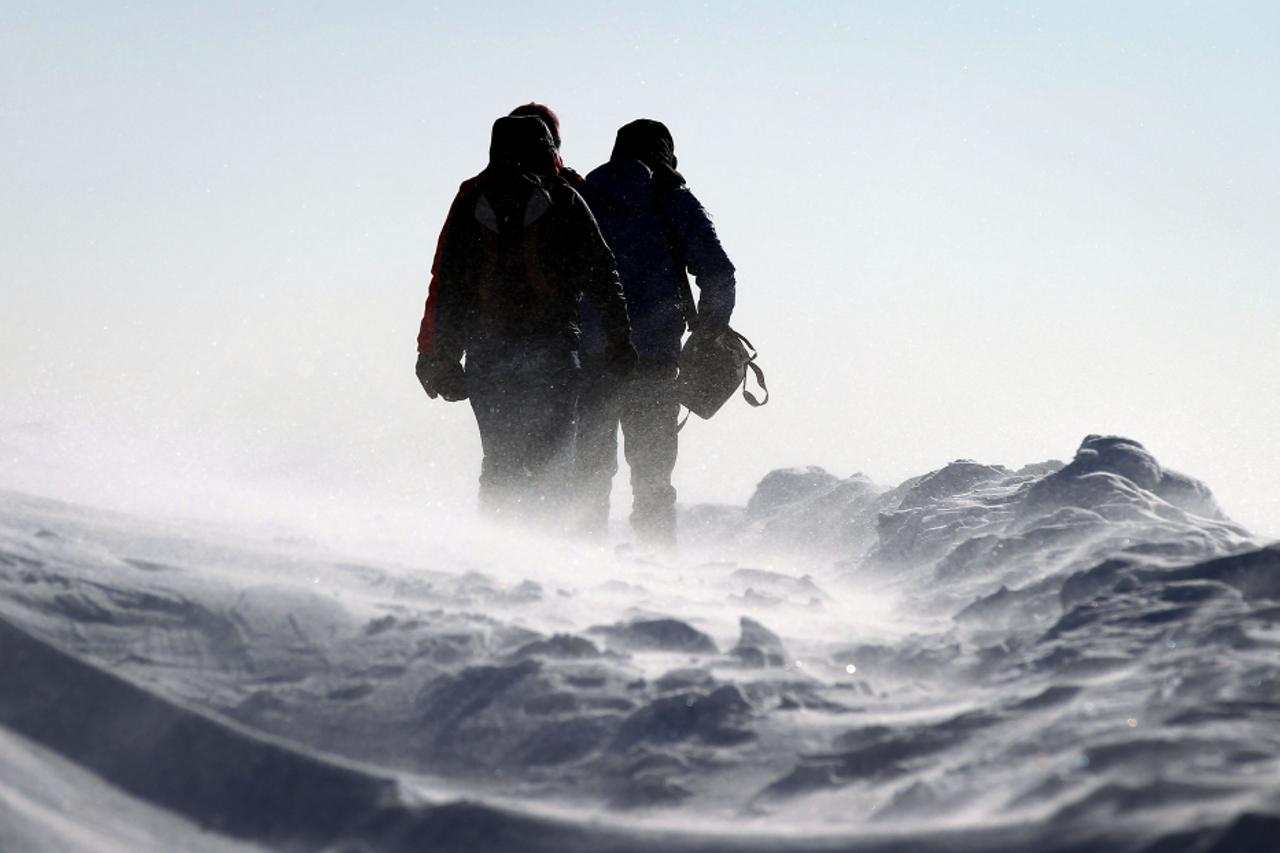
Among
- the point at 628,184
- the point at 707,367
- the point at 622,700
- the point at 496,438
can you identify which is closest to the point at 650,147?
the point at 628,184

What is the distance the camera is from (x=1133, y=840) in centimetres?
215

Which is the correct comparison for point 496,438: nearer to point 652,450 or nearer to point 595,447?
point 595,447

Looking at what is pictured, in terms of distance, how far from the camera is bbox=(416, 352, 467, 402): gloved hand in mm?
5996

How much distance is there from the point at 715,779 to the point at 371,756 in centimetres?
82

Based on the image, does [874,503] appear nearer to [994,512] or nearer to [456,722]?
[994,512]

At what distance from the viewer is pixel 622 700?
10.1 ft

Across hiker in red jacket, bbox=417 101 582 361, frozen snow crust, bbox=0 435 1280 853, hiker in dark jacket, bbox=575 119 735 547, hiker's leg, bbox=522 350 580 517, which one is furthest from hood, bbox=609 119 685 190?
frozen snow crust, bbox=0 435 1280 853

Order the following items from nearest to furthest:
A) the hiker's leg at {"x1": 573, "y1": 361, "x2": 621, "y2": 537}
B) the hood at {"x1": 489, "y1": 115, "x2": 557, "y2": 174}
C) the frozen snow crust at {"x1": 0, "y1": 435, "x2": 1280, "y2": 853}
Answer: the frozen snow crust at {"x1": 0, "y1": 435, "x2": 1280, "y2": 853}, the hood at {"x1": 489, "y1": 115, "x2": 557, "y2": 174}, the hiker's leg at {"x1": 573, "y1": 361, "x2": 621, "y2": 537}

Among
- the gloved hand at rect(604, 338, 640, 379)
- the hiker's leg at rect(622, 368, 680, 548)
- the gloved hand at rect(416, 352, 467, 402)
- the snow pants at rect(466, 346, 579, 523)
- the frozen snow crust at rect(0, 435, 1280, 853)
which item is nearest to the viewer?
the frozen snow crust at rect(0, 435, 1280, 853)

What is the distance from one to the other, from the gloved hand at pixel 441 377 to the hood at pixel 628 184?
1.46 metres

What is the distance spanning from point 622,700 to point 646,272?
4081mm

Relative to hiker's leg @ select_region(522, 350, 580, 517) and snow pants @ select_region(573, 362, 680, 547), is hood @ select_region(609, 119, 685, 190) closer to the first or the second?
snow pants @ select_region(573, 362, 680, 547)

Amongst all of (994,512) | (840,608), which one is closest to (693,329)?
(994,512)

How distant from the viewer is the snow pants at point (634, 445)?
22.3 ft
